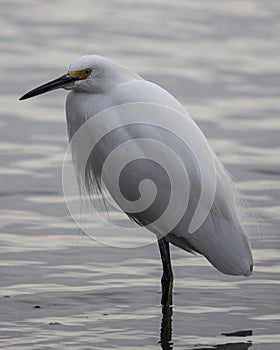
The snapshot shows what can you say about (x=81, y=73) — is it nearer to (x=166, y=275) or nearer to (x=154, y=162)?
(x=154, y=162)

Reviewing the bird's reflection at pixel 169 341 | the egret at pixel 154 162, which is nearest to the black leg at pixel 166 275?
the egret at pixel 154 162

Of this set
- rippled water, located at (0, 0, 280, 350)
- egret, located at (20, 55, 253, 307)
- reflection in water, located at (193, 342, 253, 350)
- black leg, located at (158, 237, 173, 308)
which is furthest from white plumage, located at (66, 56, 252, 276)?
reflection in water, located at (193, 342, 253, 350)

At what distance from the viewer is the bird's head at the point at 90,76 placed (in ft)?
18.5

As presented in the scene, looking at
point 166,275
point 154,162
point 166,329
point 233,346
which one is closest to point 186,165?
point 154,162

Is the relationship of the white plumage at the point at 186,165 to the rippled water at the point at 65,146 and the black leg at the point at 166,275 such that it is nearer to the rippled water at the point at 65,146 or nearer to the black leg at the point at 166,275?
the black leg at the point at 166,275

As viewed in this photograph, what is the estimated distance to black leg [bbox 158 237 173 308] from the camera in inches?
235

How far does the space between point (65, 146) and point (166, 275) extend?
7.12 feet

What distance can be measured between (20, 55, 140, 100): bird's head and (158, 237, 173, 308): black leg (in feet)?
2.80

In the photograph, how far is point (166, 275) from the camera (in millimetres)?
6012

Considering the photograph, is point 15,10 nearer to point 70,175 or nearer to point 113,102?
point 70,175

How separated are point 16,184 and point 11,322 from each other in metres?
1.93

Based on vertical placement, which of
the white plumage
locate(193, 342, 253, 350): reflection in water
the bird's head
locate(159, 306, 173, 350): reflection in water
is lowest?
locate(159, 306, 173, 350): reflection in water

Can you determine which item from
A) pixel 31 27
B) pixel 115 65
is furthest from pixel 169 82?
pixel 115 65

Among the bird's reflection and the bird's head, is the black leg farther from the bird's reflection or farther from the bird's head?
the bird's head
